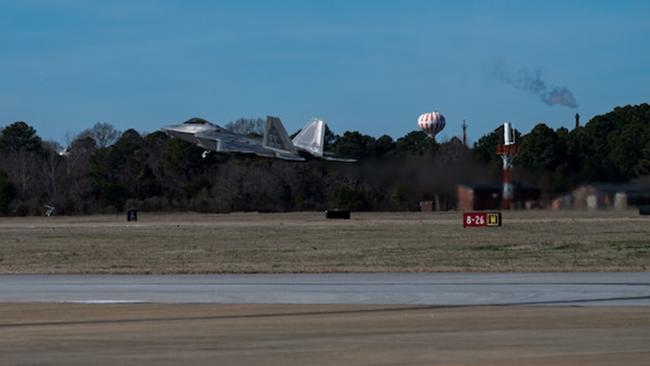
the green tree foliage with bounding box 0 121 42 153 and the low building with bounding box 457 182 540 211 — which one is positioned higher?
the green tree foliage with bounding box 0 121 42 153

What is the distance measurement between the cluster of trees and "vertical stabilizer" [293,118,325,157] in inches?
58.8

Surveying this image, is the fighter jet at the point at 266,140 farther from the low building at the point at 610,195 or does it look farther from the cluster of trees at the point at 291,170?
the low building at the point at 610,195

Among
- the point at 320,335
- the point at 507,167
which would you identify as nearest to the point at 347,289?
the point at 320,335

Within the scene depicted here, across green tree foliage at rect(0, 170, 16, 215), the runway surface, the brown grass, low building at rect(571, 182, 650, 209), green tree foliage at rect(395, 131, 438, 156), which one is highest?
green tree foliage at rect(395, 131, 438, 156)

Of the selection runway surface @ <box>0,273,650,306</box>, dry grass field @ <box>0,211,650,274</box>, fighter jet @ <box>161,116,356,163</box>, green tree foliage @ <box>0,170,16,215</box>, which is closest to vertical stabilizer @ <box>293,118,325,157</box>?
fighter jet @ <box>161,116,356,163</box>

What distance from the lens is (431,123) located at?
99812 mm

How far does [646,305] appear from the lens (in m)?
19.9

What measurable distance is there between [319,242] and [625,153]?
48.3 ft

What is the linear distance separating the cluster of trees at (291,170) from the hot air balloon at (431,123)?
547 cm

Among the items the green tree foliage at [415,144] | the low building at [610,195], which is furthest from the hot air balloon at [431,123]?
the low building at [610,195]

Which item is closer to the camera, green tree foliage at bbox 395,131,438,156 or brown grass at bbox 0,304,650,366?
brown grass at bbox 0,304,650,366

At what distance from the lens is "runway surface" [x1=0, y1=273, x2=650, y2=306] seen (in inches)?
850

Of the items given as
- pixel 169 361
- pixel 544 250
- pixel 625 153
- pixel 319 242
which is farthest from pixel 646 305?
pixel 625 153

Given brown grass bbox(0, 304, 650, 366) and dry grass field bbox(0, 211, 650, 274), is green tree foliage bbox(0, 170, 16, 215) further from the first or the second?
brown grass bbox(0, 304, 650, 366)
